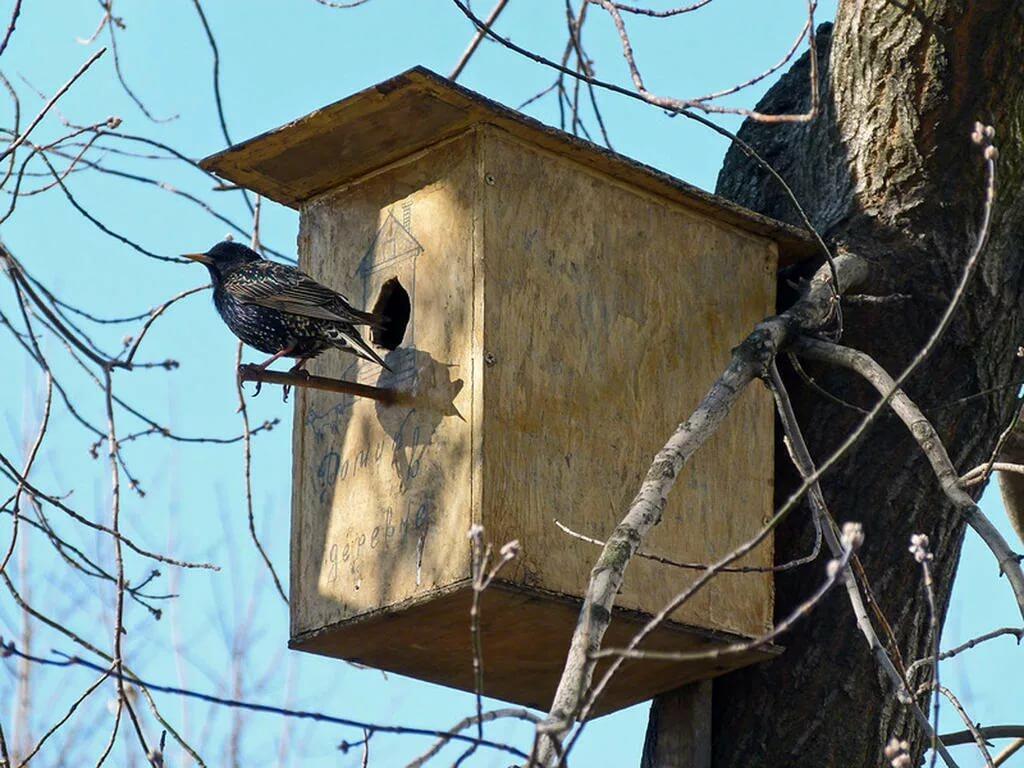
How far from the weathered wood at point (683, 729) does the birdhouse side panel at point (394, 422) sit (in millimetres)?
764

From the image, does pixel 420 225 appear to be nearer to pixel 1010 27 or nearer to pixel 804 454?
pixel 804 454

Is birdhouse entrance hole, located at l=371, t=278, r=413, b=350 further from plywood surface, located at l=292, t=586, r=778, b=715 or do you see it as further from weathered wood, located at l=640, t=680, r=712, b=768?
weathered wood, located at l=640, t=680, r=712, b=768

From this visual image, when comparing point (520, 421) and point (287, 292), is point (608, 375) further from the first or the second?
point (287, 292)

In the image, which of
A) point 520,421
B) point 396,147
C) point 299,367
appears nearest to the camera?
point 520,421

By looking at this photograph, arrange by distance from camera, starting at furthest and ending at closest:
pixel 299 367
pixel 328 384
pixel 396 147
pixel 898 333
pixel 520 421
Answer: pixel 299 367 < pixel 898 333 < pixel 396 147 < pixel 328 384 < pixel 520 421

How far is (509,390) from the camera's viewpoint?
12.1 ft

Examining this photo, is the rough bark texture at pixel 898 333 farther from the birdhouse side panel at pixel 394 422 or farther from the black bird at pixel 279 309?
the black bird at pixel 279 309

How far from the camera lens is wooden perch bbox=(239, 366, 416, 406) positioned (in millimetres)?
3797

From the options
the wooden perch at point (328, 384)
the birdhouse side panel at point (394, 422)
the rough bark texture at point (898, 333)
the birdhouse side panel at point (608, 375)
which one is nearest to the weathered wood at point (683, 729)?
the rough bark texture at point (898, 333)

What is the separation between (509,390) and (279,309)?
0.72 meters

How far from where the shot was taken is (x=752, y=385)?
4145mm

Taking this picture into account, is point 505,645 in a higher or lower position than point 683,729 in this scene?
higher

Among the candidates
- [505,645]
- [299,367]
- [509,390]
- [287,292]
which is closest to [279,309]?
[287,292]

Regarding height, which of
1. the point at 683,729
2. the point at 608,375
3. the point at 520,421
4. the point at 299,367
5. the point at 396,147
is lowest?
the point at 683,729
